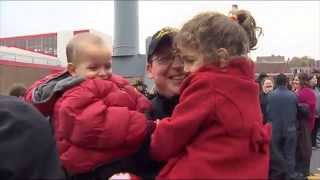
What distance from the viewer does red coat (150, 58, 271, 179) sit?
68.3 inches

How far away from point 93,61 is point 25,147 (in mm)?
537

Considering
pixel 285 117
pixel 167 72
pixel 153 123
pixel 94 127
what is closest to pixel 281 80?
pixel 285 117

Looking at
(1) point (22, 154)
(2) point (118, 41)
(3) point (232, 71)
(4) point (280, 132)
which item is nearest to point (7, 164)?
(1) point (22, 154)

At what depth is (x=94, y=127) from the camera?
1778 millimetres

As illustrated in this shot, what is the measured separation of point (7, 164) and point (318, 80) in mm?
12355

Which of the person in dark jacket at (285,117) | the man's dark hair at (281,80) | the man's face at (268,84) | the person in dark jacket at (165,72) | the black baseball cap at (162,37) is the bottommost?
the person in dark jacket at (285,117)

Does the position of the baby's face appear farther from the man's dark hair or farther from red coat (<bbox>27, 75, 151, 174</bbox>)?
the man's dark hair

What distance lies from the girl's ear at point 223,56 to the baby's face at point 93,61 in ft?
1.46

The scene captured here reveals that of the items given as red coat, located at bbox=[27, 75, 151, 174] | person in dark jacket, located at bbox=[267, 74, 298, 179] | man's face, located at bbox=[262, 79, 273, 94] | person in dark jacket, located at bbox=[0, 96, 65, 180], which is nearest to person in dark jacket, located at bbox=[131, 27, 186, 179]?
red coat, located at bbox=[27, 75, 151, 174]

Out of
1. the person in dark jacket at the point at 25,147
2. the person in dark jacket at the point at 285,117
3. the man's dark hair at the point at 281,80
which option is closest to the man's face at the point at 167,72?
the person in dark jacket at the point at 25,147

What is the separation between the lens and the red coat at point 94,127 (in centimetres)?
179

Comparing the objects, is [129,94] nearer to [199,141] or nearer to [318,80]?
[199,141]

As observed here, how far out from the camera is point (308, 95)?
9844 millimetres

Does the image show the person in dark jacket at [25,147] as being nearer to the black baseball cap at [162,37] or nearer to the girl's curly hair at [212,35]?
the girl's curly hair at [212,35]
